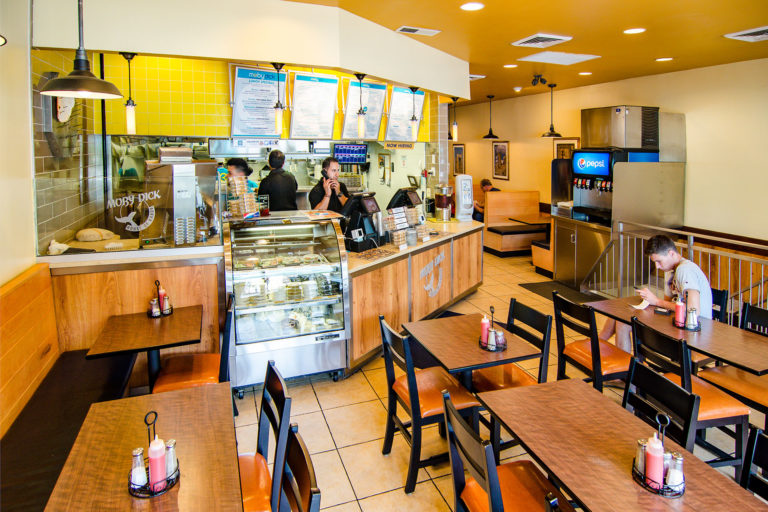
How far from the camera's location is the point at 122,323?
364 cm

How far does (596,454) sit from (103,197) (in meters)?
5.40

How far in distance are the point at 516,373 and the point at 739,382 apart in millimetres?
1382

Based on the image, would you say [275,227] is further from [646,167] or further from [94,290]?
[646,167]

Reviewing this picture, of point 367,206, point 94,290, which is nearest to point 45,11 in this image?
point 94,290

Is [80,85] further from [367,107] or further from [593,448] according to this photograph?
[367,107]

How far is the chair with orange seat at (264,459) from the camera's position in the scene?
2223 mm

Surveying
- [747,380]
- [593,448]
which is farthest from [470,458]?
[747,380]

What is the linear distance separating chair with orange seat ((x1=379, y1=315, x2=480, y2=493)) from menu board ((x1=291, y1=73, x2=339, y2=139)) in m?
3.31

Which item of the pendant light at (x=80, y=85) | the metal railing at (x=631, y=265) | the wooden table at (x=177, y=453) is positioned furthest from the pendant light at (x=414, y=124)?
the wooden table at (x=177, y=453)

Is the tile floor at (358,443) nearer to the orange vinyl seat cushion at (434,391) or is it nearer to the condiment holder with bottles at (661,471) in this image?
the orange vinyl seat cushion at (434,391)

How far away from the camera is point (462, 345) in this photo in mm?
3242

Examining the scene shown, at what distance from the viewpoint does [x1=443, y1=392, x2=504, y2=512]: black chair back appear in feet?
6.28

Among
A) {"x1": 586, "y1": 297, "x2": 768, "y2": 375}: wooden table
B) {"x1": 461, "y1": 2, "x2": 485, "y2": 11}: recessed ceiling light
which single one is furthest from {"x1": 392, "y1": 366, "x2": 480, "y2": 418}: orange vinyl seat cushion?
{"x1": 461, "y1": 2, "x2": 485, "y2": 11}: recessed ceiling light

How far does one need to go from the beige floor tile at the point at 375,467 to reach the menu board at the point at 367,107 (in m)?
3.56
